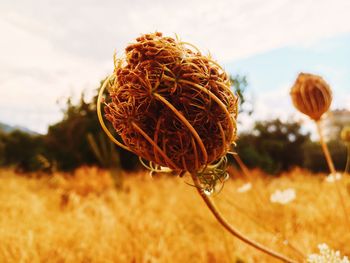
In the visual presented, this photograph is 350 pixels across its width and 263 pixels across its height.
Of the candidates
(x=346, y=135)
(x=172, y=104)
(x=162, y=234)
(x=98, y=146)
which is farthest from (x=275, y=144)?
(x=172, y=104)

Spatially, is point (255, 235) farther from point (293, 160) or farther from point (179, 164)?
point (293, 160)

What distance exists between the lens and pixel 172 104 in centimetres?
79

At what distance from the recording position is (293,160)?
10.8 meters

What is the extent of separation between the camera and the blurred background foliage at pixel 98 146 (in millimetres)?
8367

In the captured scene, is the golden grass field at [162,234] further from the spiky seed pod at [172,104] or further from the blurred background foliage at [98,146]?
the blurred background foliage at [98,146]

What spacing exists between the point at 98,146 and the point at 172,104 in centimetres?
749

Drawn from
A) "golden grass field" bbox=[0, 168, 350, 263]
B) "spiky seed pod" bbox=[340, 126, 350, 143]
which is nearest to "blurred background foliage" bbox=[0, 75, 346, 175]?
"golden grass field" bbox=[0, 168, 350, 263]

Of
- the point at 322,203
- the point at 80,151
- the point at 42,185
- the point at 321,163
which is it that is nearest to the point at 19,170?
the point at 80,151

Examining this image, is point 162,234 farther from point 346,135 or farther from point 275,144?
point 275,144

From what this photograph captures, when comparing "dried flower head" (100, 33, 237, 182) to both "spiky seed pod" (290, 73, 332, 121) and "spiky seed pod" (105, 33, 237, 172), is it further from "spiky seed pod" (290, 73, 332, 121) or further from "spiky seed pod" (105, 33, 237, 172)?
"spiky seed pod" (290, 73, 332, 121)

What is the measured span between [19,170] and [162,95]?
10377 mm

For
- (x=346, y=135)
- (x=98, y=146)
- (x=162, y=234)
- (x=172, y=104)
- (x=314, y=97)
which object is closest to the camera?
(x=172, y=104)

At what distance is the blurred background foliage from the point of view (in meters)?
8.37

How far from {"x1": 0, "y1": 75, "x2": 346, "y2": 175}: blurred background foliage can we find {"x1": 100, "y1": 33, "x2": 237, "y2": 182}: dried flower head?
6.95 metres
